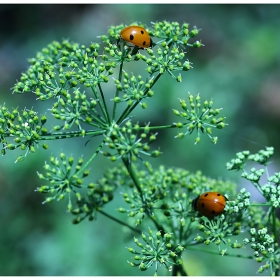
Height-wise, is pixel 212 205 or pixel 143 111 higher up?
pixel 143 111

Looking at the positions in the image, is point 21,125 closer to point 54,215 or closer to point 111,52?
point 111,52

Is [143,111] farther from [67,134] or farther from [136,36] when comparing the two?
[67,134]

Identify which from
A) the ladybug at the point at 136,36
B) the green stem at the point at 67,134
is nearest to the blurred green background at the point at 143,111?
the ladybug at the point at 136,36

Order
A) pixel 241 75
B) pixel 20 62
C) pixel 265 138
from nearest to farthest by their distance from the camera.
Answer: pixel 265 138
pixel 241 75
pixel 20 62

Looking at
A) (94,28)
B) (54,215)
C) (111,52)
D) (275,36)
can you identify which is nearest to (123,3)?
(94,28)

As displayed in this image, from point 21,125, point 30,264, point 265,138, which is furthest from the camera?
point 265,138

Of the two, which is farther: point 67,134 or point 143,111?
point 143,111

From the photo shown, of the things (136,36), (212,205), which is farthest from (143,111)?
(212,205)

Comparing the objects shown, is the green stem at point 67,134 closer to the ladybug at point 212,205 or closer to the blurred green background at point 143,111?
the ladybug at point 212,205
